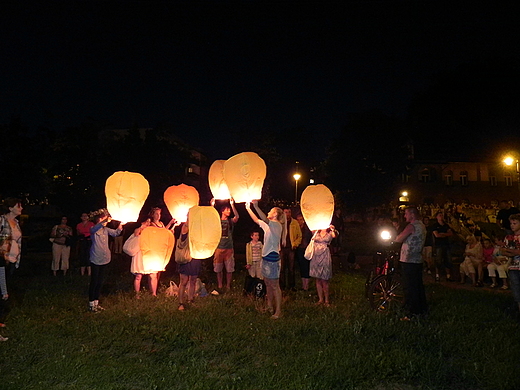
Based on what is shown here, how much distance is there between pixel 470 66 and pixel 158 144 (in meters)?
43.8

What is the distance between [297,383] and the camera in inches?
185

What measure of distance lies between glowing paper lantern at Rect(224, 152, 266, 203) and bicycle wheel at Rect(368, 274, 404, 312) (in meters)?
2.93

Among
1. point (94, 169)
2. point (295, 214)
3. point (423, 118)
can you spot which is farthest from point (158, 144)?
point (423, 118)

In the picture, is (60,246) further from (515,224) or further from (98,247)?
(515,224)

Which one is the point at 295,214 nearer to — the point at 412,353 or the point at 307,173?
the point at 412,353

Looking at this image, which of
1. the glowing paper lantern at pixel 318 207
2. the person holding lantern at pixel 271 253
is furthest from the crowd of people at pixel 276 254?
the glowing paper lantern at pixel 318 207

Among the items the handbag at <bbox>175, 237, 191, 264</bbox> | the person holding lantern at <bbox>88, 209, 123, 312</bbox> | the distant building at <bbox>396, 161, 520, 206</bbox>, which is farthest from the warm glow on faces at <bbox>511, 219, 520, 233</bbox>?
the distant building at <bbox>396, 161, 520, 206</bbox>

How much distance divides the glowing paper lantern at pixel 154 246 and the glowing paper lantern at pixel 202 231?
43.9 inches

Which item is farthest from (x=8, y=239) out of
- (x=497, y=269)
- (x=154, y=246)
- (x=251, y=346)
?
(x=497, y=269)

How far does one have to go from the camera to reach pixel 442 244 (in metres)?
11.4

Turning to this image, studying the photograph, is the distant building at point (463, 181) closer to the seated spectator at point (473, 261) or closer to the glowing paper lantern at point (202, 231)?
the seated spectator at point (473, 261)

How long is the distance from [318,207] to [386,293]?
2.14 m

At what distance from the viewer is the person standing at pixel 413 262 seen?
24.1 ft

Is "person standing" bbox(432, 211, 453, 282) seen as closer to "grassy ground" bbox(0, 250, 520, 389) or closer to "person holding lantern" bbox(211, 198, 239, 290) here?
"grassy ground" bbox(0, 250, 520, 389)
